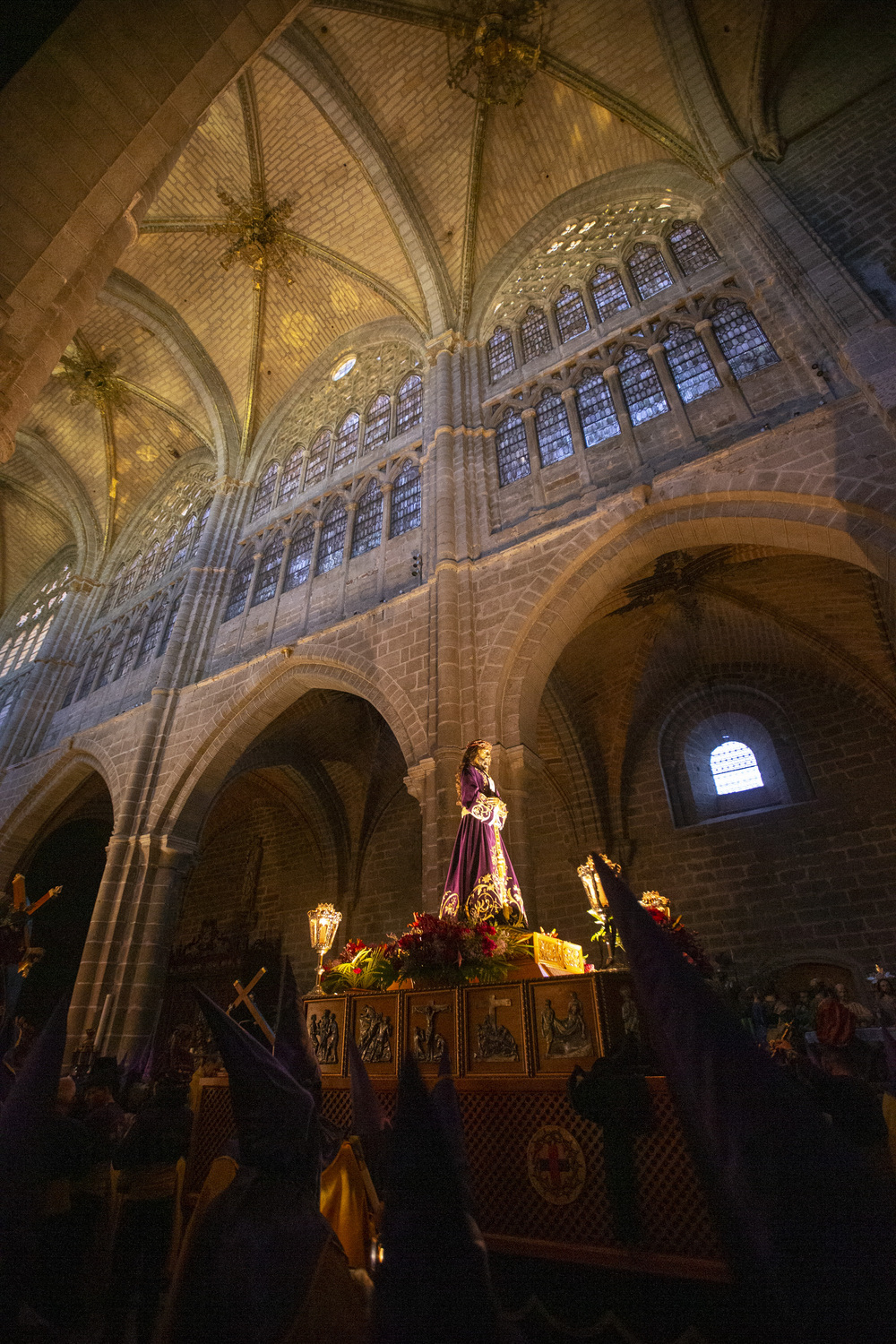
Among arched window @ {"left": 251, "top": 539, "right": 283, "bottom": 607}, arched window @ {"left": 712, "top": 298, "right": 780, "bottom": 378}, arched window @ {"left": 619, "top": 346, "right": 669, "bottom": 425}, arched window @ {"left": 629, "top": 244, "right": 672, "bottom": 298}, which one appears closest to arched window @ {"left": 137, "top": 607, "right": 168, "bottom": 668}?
arched window @ {"left": 251, "top": 539, "right": 283, "bottom": 607}

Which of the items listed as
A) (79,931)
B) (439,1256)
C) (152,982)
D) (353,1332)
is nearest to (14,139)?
(439,1256)

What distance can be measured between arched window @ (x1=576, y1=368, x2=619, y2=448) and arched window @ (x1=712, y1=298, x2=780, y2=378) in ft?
5.69

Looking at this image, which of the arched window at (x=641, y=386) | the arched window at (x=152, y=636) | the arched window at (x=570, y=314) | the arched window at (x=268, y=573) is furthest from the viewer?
the arched window at (x=152, y=636)

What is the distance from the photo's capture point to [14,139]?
3.27 metres

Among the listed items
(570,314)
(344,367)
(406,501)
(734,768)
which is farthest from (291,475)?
(734,768)

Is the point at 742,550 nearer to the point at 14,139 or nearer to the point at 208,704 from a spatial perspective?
the point at 208,704

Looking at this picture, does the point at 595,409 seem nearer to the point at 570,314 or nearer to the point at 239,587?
the point at 570,314

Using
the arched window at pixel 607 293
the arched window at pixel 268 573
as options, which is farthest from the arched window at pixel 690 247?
the arched window at pixel 268 573

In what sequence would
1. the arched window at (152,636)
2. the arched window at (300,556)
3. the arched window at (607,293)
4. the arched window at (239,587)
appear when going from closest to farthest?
1. the arched window at (607,293)
2. the arched window at (300,556)
3. the arched window at (239,587)
4. the arched window at (152,636)

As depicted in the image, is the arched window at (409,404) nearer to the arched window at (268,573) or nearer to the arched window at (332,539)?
the arched window at (332,539)

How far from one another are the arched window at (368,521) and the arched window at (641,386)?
479cm

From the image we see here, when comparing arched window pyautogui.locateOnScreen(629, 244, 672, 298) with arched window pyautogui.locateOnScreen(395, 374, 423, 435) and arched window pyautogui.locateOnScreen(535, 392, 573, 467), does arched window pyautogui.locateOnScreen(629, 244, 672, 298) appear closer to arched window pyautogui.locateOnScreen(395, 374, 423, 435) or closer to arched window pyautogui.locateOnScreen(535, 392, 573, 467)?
arched window pyautogui.locateOnScreen(535, 392, 573, 467)

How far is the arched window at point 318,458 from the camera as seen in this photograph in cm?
1478

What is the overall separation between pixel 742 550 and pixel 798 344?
3.61 meters
